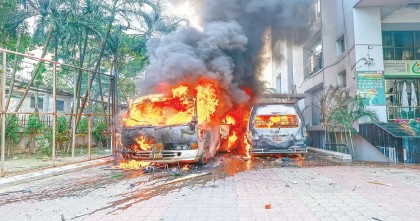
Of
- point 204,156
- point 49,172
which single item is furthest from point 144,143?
point 49,172

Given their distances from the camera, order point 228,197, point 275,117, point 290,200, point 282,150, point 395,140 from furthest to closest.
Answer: point 275,117
point 395,140
point 282,150
point 228,197
point 290,200

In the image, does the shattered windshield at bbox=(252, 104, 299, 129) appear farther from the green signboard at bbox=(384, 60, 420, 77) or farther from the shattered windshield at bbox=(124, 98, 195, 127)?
the green signboard at bbox=(384, 60, 420, 77)

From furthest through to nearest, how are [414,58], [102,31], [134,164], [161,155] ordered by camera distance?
[414,58], [102,31], [134,164], [161,155]

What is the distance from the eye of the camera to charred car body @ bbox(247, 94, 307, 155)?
10133 millimetres

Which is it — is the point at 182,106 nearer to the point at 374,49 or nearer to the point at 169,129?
the point at 169,129

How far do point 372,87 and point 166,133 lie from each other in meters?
9.03

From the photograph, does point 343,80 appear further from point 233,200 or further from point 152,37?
point 233,200

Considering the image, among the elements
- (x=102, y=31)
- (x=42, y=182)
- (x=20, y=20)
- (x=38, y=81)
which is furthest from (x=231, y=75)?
(x=38, y=81)

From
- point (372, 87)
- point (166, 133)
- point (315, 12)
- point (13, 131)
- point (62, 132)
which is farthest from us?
point (315, 12)

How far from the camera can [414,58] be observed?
14.7 m

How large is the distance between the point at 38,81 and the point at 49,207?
13449 millimetres

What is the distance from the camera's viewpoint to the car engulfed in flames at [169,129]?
26.2 ft

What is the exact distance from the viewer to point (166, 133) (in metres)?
7.98

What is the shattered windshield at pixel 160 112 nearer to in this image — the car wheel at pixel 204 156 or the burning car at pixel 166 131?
the burning car at pixel 166 131
